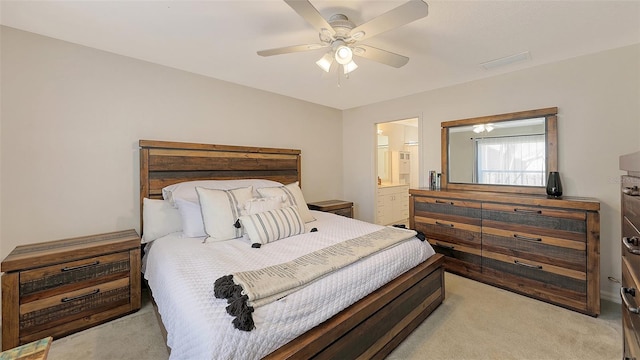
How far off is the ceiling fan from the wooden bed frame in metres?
1.59

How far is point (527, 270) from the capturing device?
2.55 metres

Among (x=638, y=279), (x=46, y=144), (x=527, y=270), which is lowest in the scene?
(x=527, y=270)

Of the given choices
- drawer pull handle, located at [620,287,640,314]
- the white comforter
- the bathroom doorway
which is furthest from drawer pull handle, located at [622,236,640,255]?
the bathroom doorway

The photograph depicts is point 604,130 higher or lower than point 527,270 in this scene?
higher

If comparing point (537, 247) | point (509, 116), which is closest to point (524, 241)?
point (537, 247)

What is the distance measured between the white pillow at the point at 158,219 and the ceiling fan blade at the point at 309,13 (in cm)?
208

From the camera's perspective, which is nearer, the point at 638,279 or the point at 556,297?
the point at 638,279

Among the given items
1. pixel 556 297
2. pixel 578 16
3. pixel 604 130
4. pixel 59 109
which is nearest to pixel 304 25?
pixel 578 16

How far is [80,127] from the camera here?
7.62 ft

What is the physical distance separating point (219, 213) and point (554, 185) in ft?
10.8

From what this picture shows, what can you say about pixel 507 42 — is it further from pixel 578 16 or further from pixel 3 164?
pixel 3 164

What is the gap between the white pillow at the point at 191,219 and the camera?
7.56ft

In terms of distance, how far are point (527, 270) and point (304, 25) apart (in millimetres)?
3066

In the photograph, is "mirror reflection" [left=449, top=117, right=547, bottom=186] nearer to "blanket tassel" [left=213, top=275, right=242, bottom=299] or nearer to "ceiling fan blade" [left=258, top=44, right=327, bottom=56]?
"ceiling fan blade" [left=258, top=44, right=327, bottom=56]
